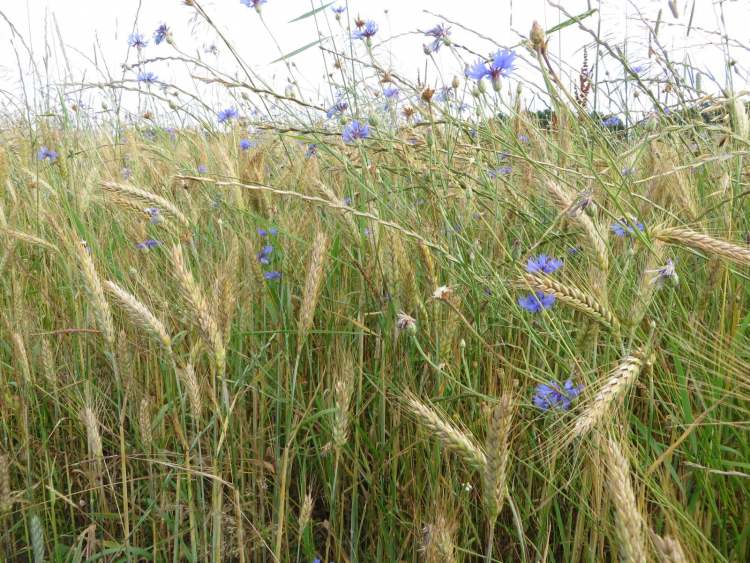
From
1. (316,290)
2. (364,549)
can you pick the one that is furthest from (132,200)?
(364,549)

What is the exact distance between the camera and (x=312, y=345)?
63.3 inches

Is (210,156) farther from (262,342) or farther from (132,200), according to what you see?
(262,342)

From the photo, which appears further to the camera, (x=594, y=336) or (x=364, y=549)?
(x=364, y=549)

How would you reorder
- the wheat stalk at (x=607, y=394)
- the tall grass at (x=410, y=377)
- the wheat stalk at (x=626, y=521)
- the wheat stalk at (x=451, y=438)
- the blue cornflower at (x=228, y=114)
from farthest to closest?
the blue cornflower at (x=228, y=114) → the tall grass at (x=410, y=377) → the wheat stalk at (x=451, y=438) → the wheat stalk at (x=607, y=394) → the wheat stalk at (x=626, y=521)

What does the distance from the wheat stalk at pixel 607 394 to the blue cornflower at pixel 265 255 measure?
1.14m

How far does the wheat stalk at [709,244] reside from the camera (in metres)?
0.79

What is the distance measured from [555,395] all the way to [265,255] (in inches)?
38.8

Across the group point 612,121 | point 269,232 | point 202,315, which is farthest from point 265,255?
point 612,121

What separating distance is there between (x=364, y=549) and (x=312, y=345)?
523 mm

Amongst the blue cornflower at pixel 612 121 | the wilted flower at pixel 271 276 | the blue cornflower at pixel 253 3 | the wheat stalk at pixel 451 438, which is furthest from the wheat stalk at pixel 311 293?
the blue cornflower at pixel 612 121

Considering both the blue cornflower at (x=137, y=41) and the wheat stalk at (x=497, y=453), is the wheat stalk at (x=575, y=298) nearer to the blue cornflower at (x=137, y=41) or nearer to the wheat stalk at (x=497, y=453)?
the wheat stalk at (x=497, y=453)

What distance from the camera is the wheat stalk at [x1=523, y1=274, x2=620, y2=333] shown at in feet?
2.78

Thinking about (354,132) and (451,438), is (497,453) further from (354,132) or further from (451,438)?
(354,132)

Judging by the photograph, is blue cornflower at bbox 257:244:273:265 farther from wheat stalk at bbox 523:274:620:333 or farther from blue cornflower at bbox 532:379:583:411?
wheat stalk at bbox 523:274:620:333
